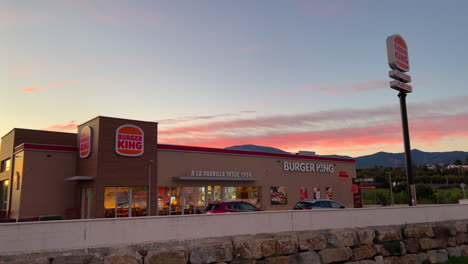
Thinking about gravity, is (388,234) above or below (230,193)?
below

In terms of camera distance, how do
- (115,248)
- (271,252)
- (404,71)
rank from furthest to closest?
(404,71) < (271,252) < (115,248)

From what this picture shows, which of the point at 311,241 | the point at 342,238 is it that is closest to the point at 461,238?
the point at 342,238

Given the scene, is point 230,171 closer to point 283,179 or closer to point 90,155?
point 283,179

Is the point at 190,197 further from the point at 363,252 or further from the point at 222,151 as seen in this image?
the point at 363,252

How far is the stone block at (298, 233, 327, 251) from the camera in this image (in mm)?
13523

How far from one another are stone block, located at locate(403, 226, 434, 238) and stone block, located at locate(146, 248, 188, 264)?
10627 mm

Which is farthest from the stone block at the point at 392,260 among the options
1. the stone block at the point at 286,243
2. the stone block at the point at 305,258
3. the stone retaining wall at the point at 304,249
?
the stone block at the point at 286,243

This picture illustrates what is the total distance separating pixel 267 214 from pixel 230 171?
21.7m

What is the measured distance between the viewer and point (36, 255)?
9531 mm

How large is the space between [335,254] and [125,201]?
18.7 meters

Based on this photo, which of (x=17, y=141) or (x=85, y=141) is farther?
(x=17, y=141)

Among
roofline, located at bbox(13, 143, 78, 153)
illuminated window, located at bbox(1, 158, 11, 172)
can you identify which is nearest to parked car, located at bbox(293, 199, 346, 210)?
roofline, located at bbox(13, 143, 78, 153)

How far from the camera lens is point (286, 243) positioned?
13.1 m

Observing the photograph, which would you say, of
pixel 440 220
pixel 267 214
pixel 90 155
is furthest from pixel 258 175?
Answer: pixel 267 214
